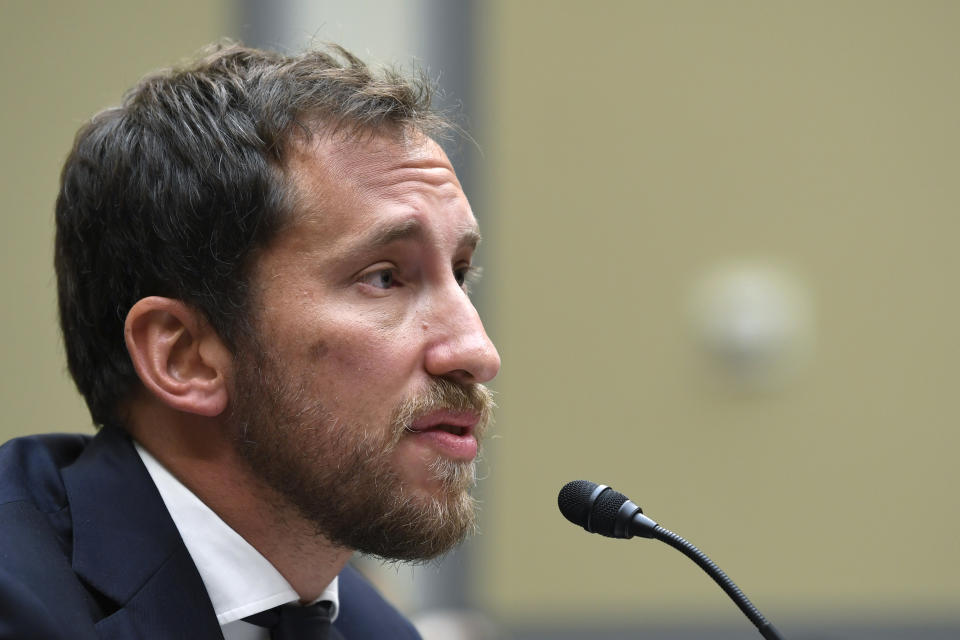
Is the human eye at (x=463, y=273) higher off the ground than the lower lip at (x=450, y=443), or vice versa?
the human eye at (x=463, y=273)

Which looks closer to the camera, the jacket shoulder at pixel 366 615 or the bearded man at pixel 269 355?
the bearded man at pixel 269 355

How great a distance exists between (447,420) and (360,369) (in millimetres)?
176

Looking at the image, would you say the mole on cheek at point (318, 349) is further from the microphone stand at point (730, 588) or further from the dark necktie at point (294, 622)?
the microphone stand at point (730, 588)

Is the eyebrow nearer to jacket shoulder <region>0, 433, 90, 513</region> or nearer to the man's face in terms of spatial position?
the man's face

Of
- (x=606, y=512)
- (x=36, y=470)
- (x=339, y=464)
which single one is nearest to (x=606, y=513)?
(x=606, y=512)

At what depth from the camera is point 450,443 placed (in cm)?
201

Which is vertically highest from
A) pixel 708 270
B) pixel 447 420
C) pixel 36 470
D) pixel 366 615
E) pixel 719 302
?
pixel 447 420

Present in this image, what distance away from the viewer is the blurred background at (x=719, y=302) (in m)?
5.48

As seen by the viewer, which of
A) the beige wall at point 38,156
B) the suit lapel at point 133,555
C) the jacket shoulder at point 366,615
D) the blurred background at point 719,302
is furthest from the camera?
the blurred background at point 719,302

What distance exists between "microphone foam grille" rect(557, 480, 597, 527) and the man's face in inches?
8.0

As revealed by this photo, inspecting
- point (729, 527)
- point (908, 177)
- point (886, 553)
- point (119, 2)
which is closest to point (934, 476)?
point (886, 553)

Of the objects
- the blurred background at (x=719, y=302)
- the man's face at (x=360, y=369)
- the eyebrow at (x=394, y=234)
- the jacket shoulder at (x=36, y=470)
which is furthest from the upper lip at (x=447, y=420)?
the blurred background at (x=719, y=302)

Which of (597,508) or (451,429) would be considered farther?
(451,429)

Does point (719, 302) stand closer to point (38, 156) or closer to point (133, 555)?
point (38, 156)
